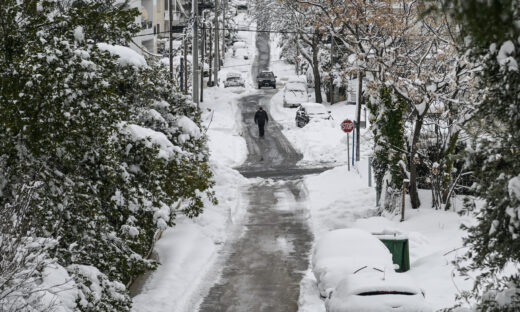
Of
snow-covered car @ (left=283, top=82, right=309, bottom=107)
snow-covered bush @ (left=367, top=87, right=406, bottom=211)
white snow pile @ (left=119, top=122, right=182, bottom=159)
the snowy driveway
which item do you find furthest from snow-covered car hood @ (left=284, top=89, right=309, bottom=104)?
white snow pile @ (left=119, top=122, right=182, bottom=159)

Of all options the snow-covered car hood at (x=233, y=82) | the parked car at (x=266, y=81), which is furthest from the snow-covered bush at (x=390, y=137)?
the parked car at (x=266, y=81)

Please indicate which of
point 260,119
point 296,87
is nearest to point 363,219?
point 260,119

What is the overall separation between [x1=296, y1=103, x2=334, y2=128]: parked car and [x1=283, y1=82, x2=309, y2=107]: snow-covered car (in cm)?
677

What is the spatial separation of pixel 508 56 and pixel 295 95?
44550 mm

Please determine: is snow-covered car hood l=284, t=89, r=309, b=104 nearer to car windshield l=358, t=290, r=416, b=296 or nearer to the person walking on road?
the person walking on road

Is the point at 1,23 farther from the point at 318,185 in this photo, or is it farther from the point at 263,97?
the point at 263,97

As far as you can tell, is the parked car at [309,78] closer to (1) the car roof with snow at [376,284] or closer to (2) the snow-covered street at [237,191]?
(2) the snow-covered street at [237,191]

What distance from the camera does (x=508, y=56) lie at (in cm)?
618

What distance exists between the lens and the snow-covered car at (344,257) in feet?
41.2

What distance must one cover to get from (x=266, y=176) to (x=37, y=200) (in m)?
20.0

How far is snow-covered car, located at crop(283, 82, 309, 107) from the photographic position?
164ft

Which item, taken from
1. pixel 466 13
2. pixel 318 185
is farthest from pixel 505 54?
pixel 318 185

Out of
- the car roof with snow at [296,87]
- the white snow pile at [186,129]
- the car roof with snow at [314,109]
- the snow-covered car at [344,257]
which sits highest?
the white snow pile at [186,129]

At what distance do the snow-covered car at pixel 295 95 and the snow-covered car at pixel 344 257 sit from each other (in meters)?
36.0
